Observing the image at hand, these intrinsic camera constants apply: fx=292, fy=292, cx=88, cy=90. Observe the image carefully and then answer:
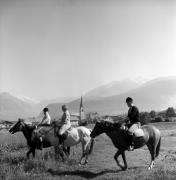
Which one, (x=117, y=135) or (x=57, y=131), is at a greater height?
(x=57, y=131)

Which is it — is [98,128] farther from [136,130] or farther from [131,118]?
[136,130]

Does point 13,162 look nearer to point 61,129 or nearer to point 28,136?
point 28,136

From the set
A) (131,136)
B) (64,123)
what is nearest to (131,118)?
(131,136)

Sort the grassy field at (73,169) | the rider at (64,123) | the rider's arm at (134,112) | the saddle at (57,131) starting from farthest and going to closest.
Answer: the saddle at (57,131) → the rider at (64,123) → the rider's arm at (134,112) → the grassy field at (73,169)

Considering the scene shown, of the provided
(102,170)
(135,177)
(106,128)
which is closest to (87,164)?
(102,170)

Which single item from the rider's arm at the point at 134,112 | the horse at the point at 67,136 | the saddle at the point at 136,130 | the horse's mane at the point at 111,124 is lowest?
the horse at the point at 67,136

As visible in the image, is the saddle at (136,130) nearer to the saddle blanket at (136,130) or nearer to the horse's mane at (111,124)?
the saddle blanket at (136,130)

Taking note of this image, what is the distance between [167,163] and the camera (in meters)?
15.2

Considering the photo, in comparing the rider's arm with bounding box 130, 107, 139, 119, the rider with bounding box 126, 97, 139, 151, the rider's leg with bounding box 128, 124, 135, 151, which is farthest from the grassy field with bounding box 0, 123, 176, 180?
the rider's arm with bounding box 130, 107, 139, 119

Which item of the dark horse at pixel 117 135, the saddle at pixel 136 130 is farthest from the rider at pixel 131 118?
the dark horse at pixel 117 135

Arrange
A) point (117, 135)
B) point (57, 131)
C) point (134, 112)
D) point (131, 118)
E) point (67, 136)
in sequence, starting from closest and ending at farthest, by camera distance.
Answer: point (134, 112) < point (131, 118) < point (117, 135) < point (57, 131) < point (67, 136)

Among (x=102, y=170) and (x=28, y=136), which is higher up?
(x=28, y=136)

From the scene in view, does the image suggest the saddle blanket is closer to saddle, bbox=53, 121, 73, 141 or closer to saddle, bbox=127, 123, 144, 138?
saddle, bbox=127, 123, 144, 138

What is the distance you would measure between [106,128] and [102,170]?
6.41ft
